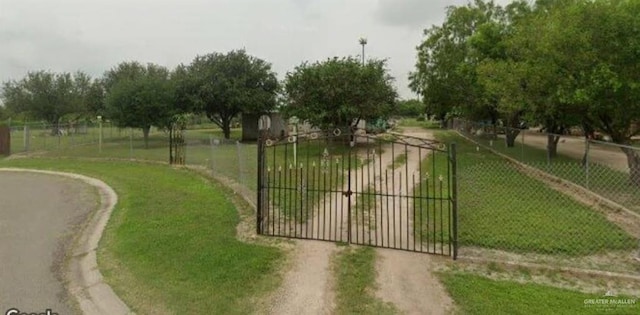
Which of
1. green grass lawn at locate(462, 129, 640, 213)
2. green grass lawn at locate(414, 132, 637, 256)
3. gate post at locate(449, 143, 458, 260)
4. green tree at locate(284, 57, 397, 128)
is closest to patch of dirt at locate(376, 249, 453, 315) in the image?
gate post at locate(449, 143, 458, 260)

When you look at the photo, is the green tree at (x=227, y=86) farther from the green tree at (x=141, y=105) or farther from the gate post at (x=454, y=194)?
the gate post at (x=454, y=194)

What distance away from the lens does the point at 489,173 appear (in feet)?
44.9

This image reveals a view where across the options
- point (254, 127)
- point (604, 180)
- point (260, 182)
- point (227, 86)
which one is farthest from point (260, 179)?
point (254, 127)

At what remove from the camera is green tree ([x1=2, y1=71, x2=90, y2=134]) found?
34.5 metres

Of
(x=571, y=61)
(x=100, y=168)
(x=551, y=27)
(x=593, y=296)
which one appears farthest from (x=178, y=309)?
(x=100, y=168)

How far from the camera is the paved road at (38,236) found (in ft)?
15.8

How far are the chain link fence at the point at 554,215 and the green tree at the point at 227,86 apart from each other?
19001 millimetres

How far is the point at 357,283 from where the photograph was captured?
5.10m

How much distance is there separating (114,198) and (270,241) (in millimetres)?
5670

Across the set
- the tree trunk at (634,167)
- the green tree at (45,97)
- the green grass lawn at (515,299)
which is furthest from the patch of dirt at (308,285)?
the green tree at (45,97)

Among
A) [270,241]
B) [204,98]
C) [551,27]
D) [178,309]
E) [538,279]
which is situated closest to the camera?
[178,309]

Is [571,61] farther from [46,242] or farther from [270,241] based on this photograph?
[46,242]

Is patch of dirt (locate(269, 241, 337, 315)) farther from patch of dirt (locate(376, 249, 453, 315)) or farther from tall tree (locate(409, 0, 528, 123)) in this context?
tall tree (locate(409, 0, 528, 123))

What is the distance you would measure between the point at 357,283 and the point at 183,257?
258cm
